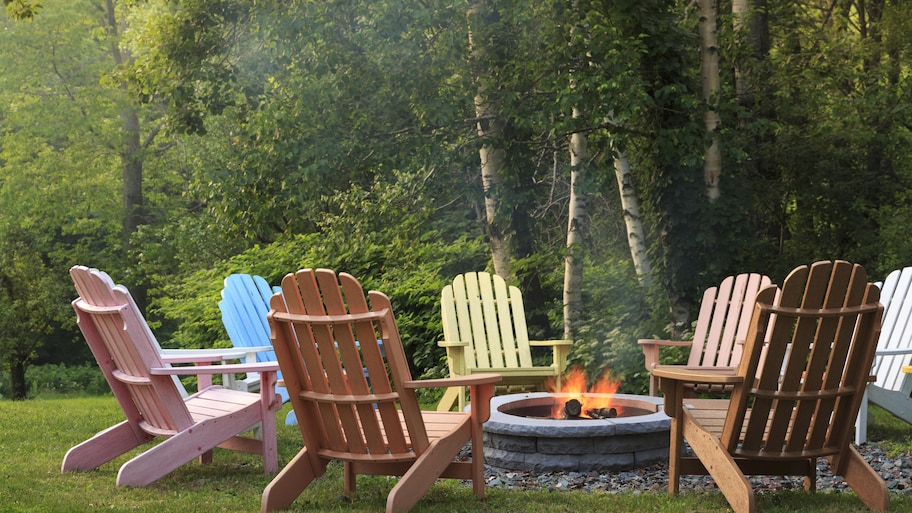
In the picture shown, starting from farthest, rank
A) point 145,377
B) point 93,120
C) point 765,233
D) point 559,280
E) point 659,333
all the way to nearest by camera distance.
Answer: point 93,120 → point 765,233 → point 559,280 → point 659,333 → point 145,377

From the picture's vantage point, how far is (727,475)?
3.61 meters

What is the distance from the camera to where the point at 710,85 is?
8.45 meters

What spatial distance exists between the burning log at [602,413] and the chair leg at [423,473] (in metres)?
1.72

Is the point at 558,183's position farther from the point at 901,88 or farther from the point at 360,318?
the point at 360,318

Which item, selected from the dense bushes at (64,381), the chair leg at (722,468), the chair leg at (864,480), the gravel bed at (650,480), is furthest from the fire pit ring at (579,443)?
the dense bushes at (64,381)

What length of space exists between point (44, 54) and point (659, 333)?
571 inches

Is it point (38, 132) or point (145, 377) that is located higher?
point (38, 132)

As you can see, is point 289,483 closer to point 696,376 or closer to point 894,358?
point 696,376

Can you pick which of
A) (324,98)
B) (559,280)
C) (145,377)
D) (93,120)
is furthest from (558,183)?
(93,120)

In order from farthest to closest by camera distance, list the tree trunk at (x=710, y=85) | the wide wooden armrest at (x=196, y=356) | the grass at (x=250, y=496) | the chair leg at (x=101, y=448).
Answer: the tree trunk at (x=710, y=85) < the wide wooden armrest at (x=196, y=356) < the chair leg at (x=101, y=448) < the grass at (x=250, y=496)

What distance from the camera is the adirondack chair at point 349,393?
3539mm

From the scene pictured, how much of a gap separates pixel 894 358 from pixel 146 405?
4.48 meters

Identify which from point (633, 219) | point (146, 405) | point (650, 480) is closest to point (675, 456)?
point (650, 480)

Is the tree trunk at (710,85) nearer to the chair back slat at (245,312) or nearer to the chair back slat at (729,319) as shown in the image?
the chair back slat at (729,319)
